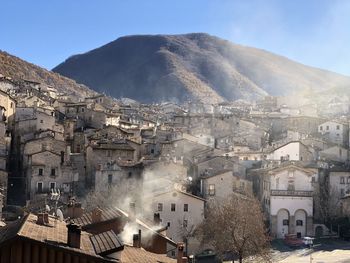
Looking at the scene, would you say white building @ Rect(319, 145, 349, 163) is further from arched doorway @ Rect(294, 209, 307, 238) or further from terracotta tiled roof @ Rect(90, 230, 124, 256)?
terracotta tiled roof @ Rect(90, 230, 124, 256)

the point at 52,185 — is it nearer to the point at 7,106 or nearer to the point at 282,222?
the point at 7,106

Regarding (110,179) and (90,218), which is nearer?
(90,218)

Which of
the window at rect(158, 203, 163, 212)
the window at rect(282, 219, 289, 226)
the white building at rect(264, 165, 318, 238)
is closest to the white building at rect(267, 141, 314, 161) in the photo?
the white building at rect(264, 165, 318, 238)

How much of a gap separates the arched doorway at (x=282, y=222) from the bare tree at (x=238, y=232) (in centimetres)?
1055

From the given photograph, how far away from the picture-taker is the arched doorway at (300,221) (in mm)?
55797

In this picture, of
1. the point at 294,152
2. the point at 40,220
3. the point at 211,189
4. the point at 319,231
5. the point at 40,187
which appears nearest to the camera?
the point at 40,220

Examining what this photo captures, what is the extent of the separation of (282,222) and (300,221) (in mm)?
1707

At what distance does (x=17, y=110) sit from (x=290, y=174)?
31870mm

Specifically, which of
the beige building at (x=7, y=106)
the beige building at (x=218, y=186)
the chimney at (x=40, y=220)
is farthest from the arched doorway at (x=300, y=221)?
the chimney at (x=40, y=220)

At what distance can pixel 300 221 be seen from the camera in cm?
5591

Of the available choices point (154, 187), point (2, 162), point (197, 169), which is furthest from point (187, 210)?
point (2, 162)

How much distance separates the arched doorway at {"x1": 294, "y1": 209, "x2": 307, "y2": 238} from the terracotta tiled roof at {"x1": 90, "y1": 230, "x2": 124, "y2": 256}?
3953cm

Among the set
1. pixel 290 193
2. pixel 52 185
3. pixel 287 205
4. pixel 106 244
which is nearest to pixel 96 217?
pixel 106 244

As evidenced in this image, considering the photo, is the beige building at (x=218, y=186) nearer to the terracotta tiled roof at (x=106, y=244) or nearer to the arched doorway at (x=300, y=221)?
the arched doorway at (x=300, y=221)
